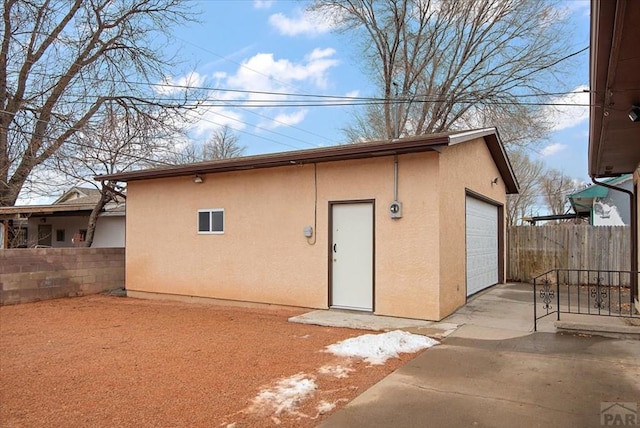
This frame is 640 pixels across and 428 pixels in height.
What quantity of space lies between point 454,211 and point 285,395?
5532 millimetres

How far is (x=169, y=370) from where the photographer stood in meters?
5.22

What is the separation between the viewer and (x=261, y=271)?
32.0 feet

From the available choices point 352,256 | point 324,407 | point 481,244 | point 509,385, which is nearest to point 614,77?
point 509,385

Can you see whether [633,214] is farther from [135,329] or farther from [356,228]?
[135,329]

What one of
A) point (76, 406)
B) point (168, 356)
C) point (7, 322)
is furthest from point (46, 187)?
point (76, 406)

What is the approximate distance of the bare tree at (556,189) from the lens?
40938 mm

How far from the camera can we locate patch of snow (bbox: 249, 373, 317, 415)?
Answer: 4.02 metres

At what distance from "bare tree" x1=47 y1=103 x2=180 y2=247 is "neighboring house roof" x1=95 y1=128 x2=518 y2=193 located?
454 cm

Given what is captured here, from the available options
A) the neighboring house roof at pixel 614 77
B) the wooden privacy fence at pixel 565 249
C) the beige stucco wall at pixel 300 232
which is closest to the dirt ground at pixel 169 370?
the beige stucco wall at pixel 300 232

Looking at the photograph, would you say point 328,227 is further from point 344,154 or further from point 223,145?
point 223,145

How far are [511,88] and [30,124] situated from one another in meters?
19.6

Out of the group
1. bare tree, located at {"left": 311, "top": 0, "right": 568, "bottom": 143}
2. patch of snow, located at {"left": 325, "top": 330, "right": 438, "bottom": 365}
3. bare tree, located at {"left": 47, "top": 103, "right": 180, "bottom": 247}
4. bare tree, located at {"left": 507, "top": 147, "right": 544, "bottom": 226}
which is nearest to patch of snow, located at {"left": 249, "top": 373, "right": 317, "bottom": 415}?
patch of snow, located at {"left": 325, "top": 330, "right": 438, "bottom": 365}

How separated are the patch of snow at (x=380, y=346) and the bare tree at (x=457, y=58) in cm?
1467

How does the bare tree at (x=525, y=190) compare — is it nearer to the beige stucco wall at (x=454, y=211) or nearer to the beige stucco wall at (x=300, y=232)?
the beige stucco wall at (x=300, y=232)
